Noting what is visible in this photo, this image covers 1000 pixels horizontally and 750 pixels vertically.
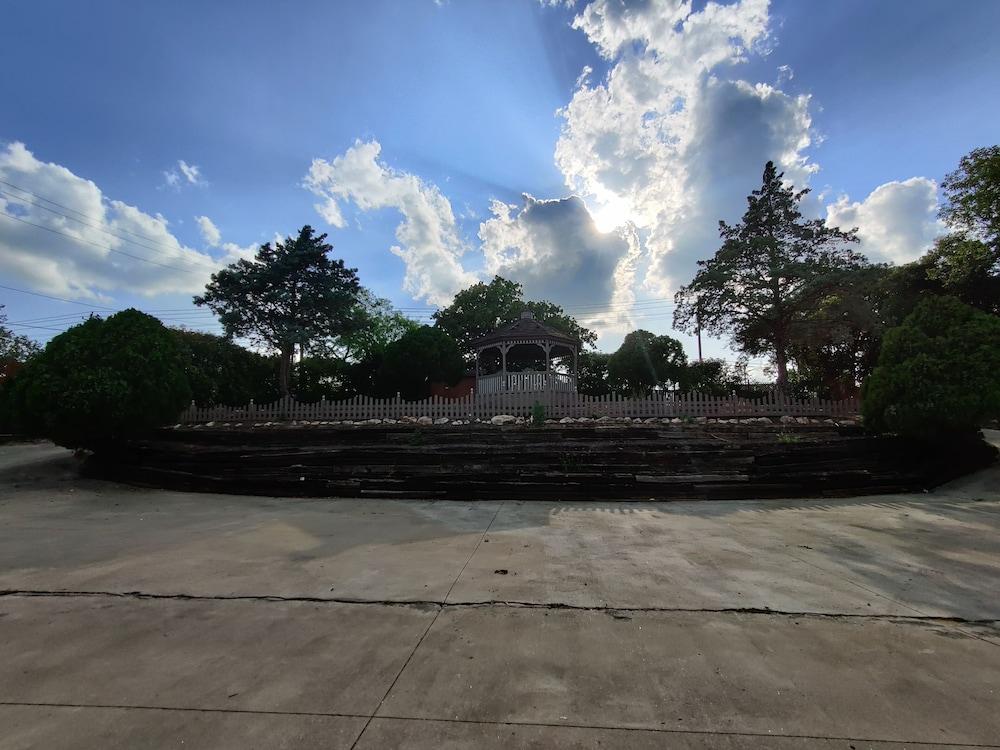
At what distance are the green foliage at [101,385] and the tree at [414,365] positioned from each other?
875 centimetres

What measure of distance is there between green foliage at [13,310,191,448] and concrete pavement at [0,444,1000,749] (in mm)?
4271

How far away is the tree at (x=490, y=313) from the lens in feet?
101

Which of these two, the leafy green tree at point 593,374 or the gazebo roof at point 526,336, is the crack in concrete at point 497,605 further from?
the leafy green tree at point 593,374

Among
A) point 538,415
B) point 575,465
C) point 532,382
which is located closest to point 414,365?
point 532,382

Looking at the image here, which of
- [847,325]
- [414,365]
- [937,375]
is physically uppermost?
[847,325]

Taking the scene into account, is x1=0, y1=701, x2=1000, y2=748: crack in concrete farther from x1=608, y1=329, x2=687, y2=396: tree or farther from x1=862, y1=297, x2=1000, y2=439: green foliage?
x1=608, y1=329, x2=687, y2=396: tree

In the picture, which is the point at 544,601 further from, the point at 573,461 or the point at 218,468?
the point at 218,468

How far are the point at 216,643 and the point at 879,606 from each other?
12.8 feet

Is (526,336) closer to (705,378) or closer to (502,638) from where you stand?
(705,378)

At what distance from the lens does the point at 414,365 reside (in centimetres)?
1808

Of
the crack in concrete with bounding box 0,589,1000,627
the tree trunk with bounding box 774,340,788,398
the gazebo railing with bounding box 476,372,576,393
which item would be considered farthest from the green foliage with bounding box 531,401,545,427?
the tree trunk with bounding box 774,340,788,398

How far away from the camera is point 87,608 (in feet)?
9.42

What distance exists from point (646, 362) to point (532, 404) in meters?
9.01

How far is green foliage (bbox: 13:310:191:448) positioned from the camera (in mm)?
8453
